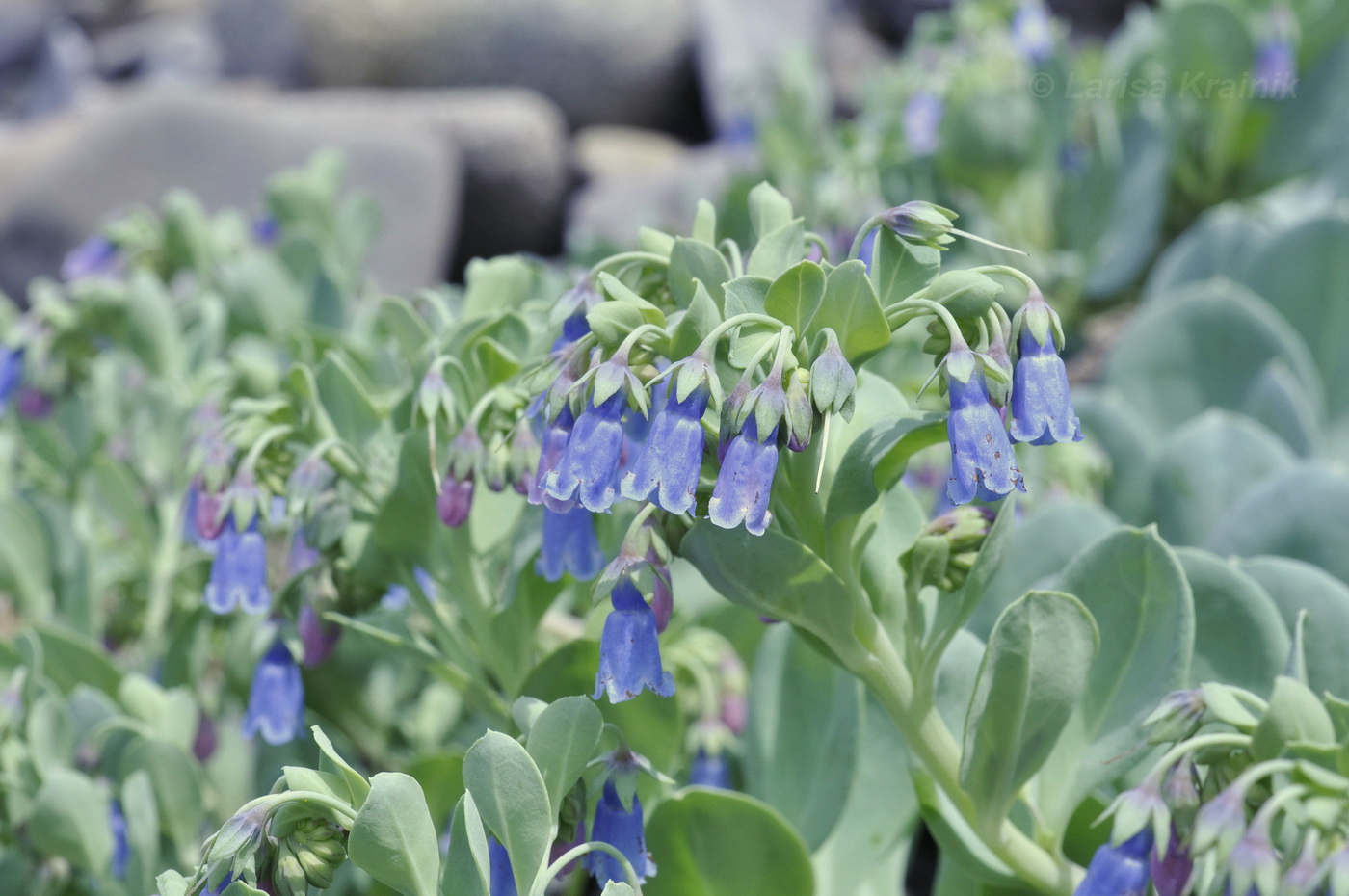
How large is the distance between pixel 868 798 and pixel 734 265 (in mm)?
677

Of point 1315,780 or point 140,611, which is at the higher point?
point 1315,780

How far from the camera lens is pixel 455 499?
1.15 m

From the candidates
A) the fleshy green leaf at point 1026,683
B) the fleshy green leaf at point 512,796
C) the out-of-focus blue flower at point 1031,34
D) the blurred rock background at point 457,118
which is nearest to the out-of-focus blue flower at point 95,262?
the blurred rock background at point 457,118

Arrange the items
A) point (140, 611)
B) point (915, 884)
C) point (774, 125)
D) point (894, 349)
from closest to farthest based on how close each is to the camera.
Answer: point (915, 884)
point (140, 611)
point (894, 349)
point (774, 125)

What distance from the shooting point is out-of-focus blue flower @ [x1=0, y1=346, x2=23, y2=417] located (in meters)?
2.03

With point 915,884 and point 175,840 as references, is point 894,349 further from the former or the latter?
point 175,840

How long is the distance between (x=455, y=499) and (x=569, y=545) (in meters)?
0.12

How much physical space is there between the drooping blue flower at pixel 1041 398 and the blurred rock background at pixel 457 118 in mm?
2442

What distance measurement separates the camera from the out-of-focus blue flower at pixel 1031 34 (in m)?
3.08

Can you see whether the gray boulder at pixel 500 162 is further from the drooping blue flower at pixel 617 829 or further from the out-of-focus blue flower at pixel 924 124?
the drooping blue flower at pixel 617 829

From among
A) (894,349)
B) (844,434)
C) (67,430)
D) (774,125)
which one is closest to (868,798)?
(844,434)

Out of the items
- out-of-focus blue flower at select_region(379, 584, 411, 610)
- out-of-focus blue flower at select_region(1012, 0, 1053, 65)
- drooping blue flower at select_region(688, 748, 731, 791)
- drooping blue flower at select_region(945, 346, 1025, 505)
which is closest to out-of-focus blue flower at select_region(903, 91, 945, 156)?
out-of-focus blue flower at select_region(1012, 0, 1053, 65)

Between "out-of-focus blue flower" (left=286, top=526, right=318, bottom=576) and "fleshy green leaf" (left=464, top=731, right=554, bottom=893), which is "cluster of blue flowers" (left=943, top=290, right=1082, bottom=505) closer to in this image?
"fleshy green leaf" (left=464, top=731, right=554, bottom=893)

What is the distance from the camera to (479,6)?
793 cm
